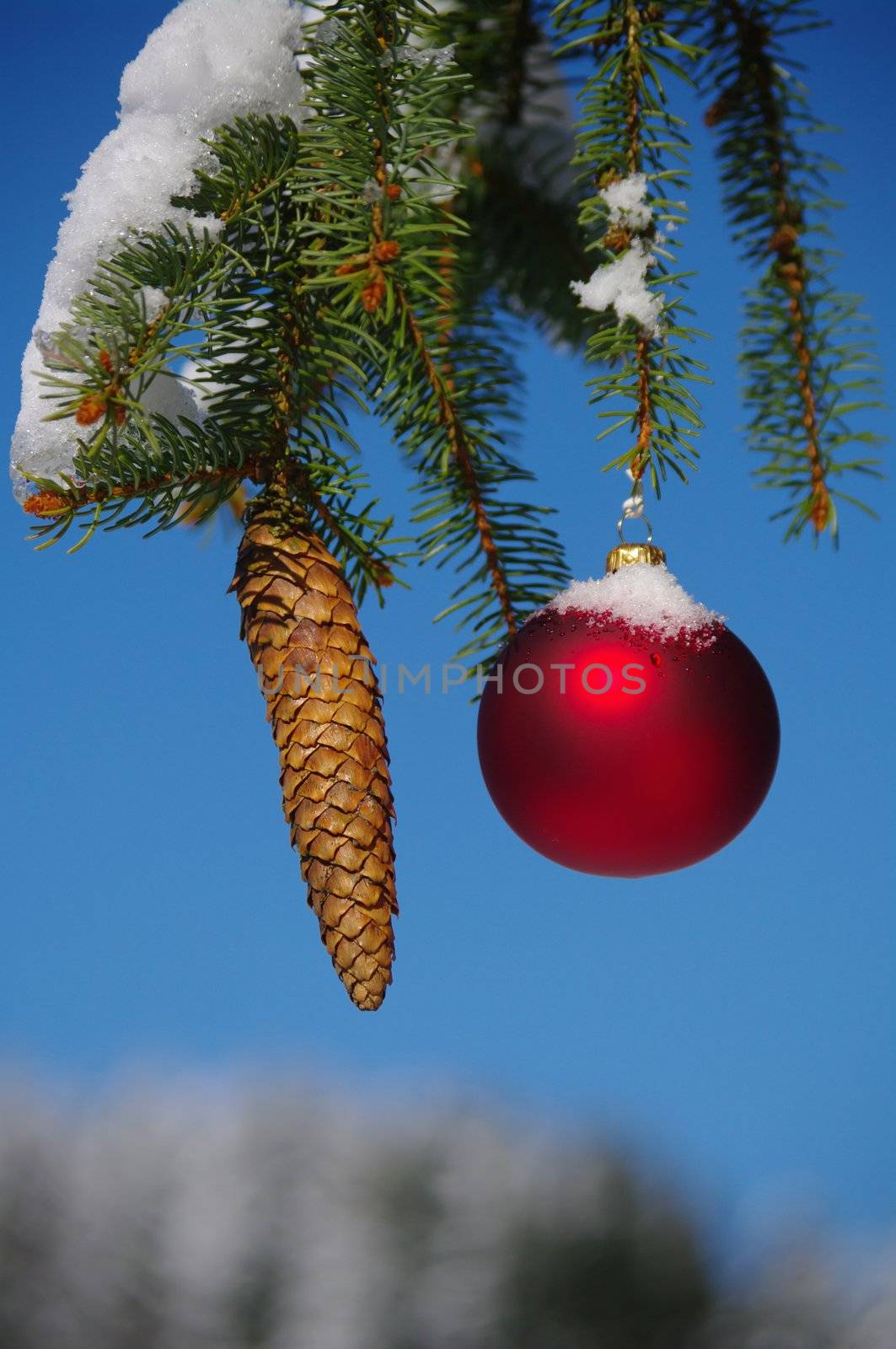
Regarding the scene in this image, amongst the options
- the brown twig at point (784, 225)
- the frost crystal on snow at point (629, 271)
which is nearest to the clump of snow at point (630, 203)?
the frost crystal on snow at point (629, 271)

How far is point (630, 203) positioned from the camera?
19.0 inches

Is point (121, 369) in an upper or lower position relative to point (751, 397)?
lower

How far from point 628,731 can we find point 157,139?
33cm

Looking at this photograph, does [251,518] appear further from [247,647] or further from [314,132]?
[314,132]

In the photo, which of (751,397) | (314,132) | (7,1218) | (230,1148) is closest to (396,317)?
(314,132)

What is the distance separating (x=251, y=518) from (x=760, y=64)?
0.42 meters

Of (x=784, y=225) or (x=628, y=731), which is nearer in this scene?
(x=628, y=731)

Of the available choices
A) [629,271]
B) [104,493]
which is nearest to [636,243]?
[629,271]

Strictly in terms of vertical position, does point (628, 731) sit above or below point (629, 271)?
below

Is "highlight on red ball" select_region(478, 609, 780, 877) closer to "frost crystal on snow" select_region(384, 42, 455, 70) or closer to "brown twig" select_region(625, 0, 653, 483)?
"brown twig" select_region(625, 0, 653, 483)

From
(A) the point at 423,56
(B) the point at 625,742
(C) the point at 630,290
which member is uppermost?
(A) the point at 423,56

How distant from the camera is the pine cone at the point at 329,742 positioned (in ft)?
1.44

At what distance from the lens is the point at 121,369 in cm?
41

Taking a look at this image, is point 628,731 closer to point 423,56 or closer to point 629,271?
point 629,271
